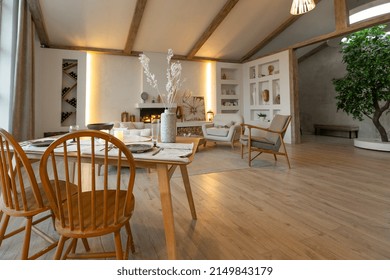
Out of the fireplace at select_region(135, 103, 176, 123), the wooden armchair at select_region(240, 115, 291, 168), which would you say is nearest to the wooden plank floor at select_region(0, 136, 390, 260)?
the wooden armchair at select_region(240, 115, 291, 168)

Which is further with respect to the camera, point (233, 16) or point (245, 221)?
point (233, 16)

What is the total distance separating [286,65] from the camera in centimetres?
639

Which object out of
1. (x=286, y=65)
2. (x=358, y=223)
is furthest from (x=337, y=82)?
(x=358, y=223)

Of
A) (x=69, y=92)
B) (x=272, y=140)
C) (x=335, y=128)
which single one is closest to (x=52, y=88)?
(x=69, y=92)

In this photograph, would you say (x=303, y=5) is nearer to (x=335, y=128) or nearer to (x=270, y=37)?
(x=270, y=37)

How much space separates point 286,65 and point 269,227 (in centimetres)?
583

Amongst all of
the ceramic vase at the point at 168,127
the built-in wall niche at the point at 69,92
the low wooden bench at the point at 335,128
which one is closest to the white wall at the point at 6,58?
the built-in wall niche at the point at 69,92

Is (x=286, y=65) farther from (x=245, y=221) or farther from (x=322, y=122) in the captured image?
(x=245, y=221)

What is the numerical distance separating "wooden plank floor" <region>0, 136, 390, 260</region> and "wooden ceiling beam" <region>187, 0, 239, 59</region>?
417 centimetres

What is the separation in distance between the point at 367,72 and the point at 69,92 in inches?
296

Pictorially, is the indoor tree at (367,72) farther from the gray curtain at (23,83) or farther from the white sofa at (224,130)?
the gray curtain at (23,83)

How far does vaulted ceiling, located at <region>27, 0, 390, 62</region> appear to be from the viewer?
16.3 ft

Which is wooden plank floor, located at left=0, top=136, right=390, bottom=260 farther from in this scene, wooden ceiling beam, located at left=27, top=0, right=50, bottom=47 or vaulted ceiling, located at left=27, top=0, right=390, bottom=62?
wooden ceiling beam, located at left=27, top=0, right=50, bottom=47

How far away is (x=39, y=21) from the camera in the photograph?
491 centimetres
